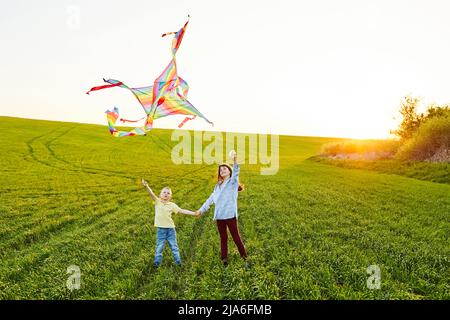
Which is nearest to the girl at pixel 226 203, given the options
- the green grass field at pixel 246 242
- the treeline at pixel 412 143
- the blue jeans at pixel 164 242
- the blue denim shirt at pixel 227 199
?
the blue denim shirt at pixel 227 199

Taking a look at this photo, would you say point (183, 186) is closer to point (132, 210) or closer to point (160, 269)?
point (132, 210)

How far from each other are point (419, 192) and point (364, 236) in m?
11.7

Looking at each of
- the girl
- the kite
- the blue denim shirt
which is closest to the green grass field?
the girl

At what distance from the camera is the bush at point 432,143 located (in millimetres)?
33500

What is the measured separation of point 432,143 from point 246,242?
32087 millimetres

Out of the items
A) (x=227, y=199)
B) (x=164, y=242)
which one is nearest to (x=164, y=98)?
(x=227, y=199)

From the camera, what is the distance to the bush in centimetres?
3350

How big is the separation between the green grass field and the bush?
A: 12065mm

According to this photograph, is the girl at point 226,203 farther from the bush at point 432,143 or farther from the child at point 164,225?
the bush at point 432,143

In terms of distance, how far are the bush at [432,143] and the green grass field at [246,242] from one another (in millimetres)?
12065
